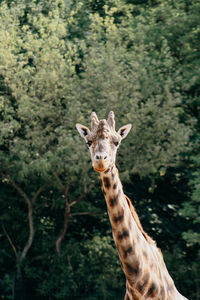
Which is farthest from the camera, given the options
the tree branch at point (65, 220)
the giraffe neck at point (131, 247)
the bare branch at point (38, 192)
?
the bare branch at point (38, 192)

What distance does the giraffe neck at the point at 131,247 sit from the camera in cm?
439

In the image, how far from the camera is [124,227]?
4.49m

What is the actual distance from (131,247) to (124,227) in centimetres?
20

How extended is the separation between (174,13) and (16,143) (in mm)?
5576

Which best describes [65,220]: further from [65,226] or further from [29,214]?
[29,214]

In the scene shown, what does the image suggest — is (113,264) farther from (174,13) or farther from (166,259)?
(174,13)

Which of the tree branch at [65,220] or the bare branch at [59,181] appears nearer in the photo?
the bare branch at [59,181]

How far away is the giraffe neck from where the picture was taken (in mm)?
4395

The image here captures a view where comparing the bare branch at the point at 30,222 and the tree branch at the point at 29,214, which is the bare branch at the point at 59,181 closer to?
the tree branch at the point at 29,214

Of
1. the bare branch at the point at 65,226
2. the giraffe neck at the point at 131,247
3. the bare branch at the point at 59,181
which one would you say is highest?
the bare branch at the point at 59,181

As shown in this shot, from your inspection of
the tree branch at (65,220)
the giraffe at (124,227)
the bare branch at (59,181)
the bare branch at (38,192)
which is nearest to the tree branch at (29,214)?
the bare branch at (38,192)

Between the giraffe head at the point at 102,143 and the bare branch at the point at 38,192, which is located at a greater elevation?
the bare branch at the point at 38,192

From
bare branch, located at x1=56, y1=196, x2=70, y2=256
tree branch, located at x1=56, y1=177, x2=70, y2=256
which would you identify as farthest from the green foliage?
bare branch, located at x1=56, y1=196, x2=70, y2=256

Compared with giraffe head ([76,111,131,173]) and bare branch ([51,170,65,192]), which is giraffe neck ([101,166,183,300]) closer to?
giraffe head ([76,111,131,173])
